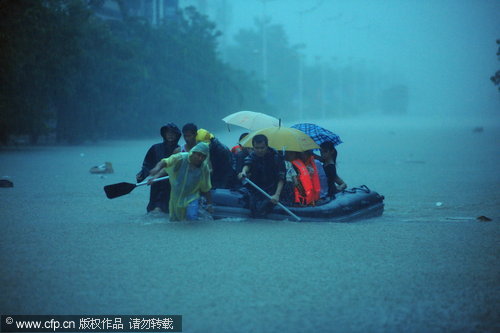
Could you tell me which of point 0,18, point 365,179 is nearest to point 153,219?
point 365,179

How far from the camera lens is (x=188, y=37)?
142ft

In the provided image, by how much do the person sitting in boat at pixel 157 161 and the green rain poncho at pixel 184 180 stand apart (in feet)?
2.33

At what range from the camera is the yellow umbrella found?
9.28 metres

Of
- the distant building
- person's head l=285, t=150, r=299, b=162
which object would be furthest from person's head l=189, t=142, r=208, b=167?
the distant building

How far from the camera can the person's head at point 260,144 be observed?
8.83m

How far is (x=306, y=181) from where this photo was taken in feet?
30.4

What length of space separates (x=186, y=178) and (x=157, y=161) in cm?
113

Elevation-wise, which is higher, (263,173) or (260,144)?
(260,144)

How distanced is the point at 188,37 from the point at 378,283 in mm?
39193

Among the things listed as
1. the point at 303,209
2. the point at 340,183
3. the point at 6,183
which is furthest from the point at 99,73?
the point at 303,209

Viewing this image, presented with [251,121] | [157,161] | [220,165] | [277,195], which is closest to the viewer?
[277,195]

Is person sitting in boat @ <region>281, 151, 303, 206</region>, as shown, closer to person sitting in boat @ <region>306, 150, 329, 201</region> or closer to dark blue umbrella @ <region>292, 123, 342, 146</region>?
person sitting in boat @ <region>306, 150, 329, 201</region>

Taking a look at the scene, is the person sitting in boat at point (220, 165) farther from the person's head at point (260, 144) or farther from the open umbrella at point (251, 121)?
the open umbrella at point (251, 121)

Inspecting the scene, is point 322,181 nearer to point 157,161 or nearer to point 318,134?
point 318,134
